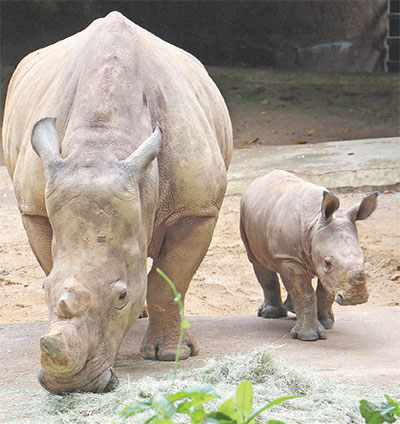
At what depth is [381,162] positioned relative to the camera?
35.4 ft

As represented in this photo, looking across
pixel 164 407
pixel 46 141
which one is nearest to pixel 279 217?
pixel 46 141

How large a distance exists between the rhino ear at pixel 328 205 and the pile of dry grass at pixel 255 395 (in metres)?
1.47

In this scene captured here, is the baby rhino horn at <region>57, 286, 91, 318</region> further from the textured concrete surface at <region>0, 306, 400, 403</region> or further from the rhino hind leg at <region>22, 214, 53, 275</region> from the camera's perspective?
the rhino hind leg at <region>22, 214, 53, 275</region>

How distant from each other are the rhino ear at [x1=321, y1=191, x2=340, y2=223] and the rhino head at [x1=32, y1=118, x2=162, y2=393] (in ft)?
5.56

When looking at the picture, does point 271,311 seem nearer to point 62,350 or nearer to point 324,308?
point 324,308

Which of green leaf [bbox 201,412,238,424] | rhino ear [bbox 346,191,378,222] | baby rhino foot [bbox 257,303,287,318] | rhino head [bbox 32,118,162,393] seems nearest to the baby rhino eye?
rhino head [bbox 32,118,162,393]

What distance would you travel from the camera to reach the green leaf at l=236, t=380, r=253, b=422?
2.59 m

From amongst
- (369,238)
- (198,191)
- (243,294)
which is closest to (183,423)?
(198,191)

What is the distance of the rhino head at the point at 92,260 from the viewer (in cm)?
401

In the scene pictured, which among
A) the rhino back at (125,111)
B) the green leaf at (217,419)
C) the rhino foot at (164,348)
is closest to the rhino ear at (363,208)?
the rhino back at (125,111)

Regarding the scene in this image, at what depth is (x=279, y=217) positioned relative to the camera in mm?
6406

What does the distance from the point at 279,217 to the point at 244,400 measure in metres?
3.85

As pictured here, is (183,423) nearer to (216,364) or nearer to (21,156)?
(216,364)

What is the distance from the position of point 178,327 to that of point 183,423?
2.01 m
